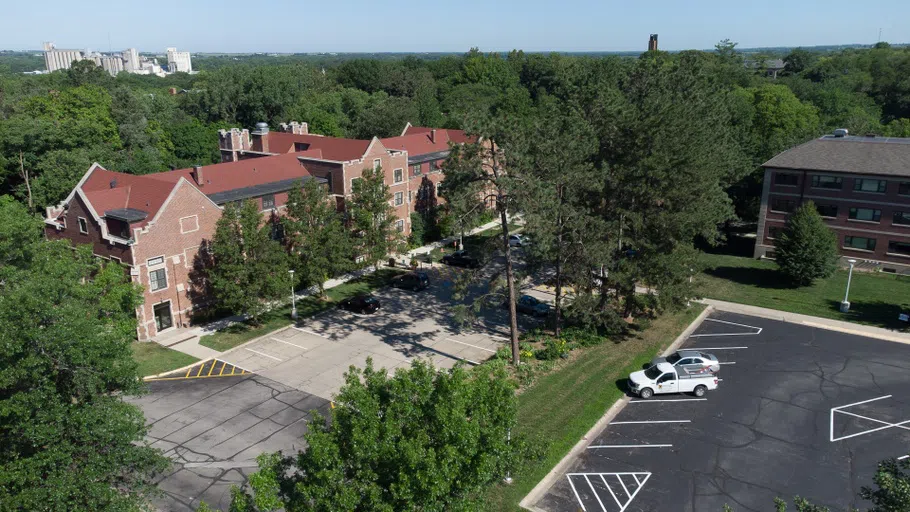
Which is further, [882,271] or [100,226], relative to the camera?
[882,271]

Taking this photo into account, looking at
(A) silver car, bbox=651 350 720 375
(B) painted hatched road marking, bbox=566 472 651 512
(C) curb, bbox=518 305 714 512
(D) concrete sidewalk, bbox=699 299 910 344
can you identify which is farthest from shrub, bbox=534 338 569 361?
(D) concrete sidewalk, bbox=699 299 910 344

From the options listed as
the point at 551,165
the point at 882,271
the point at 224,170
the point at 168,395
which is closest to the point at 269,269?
the point at 168,395

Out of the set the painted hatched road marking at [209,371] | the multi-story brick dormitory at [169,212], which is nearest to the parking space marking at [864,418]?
the painted hatched road marking at [209,371]

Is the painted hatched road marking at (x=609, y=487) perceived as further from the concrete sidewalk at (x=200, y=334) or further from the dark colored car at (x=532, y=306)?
the dark colored car at (x=532, y=306)

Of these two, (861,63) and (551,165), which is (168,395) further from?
(861,63)

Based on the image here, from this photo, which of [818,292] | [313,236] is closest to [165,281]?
[313,236]

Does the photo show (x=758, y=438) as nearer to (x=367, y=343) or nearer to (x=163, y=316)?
(x=367, y=343)
